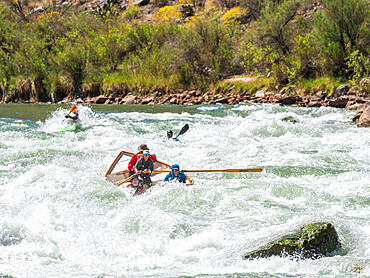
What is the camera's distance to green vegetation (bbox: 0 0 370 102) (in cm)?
2112

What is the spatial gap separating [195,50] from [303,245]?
24144 millimetres

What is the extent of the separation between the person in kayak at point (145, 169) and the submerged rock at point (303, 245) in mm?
3341

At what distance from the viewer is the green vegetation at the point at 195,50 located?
21125 millimetres

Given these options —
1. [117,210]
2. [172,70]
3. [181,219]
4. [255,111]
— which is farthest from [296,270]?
[172,70]

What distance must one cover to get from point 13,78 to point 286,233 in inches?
1164

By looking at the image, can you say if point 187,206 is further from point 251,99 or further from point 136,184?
point 251,99

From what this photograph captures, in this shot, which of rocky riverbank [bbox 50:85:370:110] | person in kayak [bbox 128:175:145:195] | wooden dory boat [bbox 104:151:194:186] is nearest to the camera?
person in kayak [bbox 128:175:145:195]

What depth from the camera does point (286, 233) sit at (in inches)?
197

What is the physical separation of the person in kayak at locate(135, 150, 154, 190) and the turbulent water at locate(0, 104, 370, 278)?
262mm

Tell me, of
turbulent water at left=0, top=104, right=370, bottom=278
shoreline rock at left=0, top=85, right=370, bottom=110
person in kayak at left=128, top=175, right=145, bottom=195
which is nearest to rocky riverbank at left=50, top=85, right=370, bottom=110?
shoreline rock at left=0, top=85, right=370, bottom=110

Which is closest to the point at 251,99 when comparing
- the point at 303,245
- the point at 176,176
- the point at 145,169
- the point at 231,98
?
the point at 231,98

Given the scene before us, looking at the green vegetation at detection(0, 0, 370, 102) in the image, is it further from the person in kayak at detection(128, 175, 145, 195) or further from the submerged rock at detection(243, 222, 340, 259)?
the submerged rock at detection(243, 222, 340, 259)

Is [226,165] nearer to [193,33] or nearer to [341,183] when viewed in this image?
[341,183]

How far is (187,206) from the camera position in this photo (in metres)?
7.04
